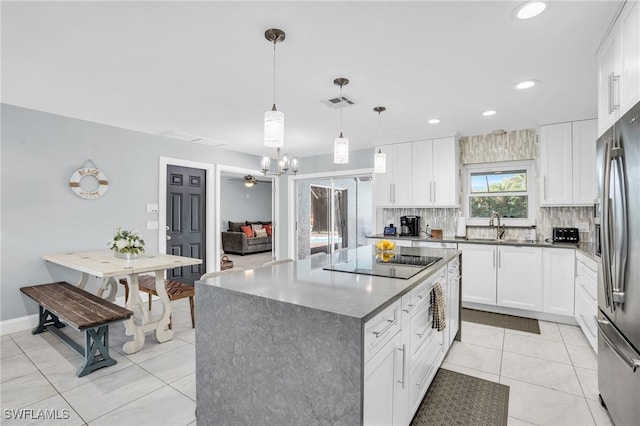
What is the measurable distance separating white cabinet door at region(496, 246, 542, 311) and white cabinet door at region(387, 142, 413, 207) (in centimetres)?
153

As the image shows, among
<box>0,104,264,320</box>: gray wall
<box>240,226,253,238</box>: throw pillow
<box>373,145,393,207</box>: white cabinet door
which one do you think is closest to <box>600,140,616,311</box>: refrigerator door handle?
<box>373,145,393,207</box>: white cabinet door

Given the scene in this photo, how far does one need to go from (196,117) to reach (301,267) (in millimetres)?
2567

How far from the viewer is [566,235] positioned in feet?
13.0

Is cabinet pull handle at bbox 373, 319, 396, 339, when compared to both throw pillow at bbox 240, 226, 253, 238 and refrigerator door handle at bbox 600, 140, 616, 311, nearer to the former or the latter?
refrigerator door handle at bbox 600, 140, 616, 311

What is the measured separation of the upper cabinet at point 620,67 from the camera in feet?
5.28

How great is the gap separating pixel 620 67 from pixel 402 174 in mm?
3228

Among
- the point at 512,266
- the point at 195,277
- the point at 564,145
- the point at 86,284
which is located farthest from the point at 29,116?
the point at 564,145

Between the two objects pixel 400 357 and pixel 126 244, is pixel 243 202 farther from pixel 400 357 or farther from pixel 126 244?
pixel 400 357

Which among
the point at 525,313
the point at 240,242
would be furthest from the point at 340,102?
the point at 240,242

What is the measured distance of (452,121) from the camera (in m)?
3.96

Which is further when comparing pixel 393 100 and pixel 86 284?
pixel 86 284

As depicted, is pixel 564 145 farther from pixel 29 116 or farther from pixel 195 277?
pixel 29 116

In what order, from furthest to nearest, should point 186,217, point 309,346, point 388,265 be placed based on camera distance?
point 186,217 < point 388,265 < point 309,346

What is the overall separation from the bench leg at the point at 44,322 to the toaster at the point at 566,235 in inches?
236
